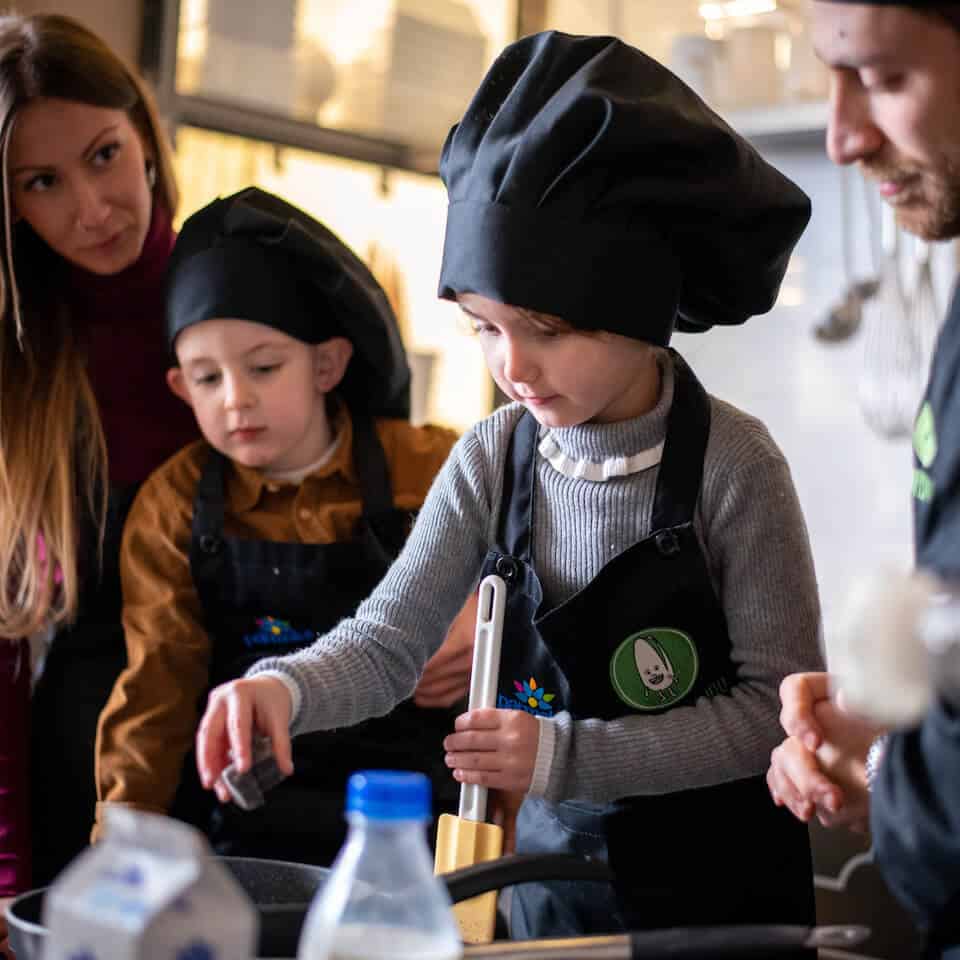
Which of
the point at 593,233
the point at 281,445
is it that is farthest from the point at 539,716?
the point at 281,445

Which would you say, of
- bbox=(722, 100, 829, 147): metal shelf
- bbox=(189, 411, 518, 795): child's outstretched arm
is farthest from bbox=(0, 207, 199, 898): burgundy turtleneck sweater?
bbox=(722, 100, 829, 147): metal shelf

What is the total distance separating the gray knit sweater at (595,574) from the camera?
1062mm

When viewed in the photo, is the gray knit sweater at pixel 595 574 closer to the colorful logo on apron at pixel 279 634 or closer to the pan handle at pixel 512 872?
the pan handle at pixel 512 872

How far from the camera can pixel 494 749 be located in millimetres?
1032

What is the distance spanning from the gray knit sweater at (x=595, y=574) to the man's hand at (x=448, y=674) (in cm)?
28

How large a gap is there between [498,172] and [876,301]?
160 cm

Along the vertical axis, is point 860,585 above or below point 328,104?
below

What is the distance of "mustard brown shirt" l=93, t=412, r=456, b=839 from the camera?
149 centimetres

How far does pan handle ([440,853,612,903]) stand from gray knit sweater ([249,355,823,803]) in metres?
0.15

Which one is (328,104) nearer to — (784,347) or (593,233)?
(784,347)

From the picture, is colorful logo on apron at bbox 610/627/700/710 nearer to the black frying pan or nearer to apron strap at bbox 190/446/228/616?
the black frying pan

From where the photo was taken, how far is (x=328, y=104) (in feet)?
7.98

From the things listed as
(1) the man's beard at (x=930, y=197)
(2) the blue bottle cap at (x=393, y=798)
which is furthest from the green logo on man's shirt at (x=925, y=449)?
(2) the blue bottle cap at (x=393, y=798)

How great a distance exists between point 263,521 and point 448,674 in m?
0.27
